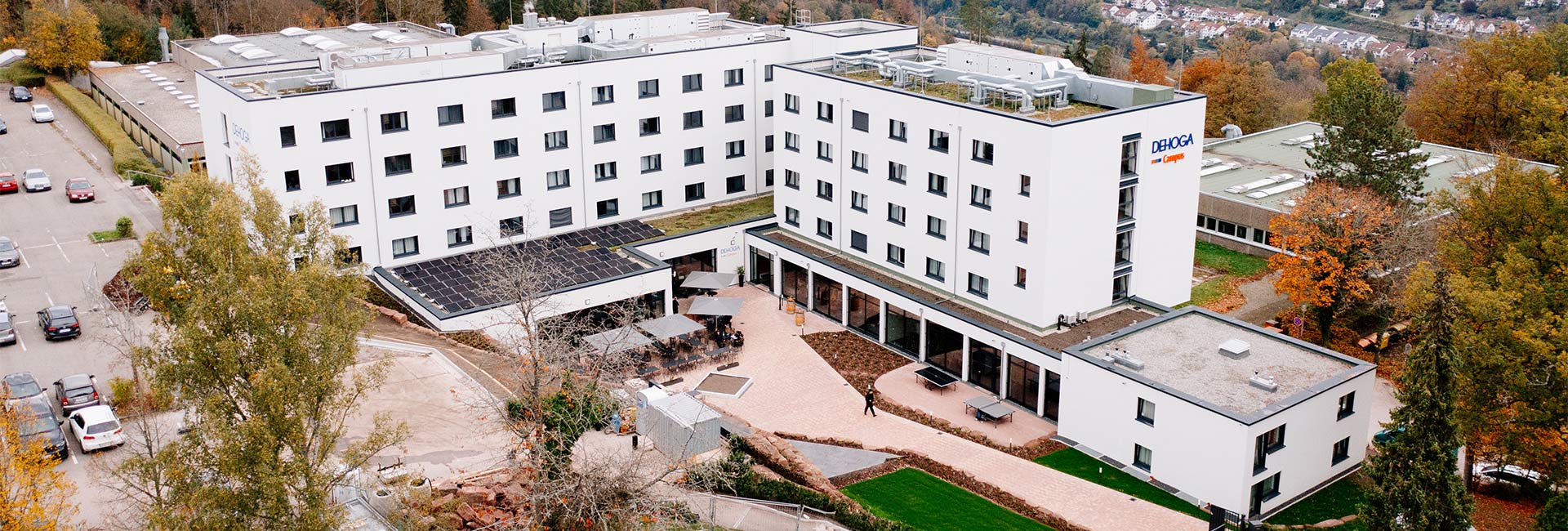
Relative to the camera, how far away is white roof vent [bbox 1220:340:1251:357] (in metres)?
42.8

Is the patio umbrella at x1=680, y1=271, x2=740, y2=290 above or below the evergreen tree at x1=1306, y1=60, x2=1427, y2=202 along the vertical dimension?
below

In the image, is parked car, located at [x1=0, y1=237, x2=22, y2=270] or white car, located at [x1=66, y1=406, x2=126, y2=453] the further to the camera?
parked car, located at [x1=0, y1=237, x2=22, y2=270]

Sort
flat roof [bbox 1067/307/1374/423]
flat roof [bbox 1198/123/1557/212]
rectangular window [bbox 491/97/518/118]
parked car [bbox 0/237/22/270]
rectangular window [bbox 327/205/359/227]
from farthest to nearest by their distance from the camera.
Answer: flat roof [bbox 1198/123/1557/212] → parked car [bbox 0/237/22/270] → rectangular window [bbox 491/97/518/118] → rectangular window [bbox 327/205/359/227] → flat roof [bbox 1067/307/1374/423]

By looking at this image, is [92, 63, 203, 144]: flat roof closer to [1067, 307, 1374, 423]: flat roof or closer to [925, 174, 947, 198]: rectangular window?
[925, 174, 947, 198]: rectangular window

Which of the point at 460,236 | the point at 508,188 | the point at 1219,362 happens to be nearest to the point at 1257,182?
the point at 1219,362

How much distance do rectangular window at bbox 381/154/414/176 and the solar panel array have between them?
4180mm

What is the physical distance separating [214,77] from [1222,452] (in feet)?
142

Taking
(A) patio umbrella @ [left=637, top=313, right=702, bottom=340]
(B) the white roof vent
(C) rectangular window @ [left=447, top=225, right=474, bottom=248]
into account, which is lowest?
(A) patio umbrella @ [left=637, top=313, right=702, bottom=340]

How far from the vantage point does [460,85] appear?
5403 cm

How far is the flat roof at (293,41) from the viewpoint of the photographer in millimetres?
82688

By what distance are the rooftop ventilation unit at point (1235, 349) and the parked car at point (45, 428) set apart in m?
36.8

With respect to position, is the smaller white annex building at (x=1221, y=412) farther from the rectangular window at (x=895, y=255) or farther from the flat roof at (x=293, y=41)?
the flat roof at (x=293, y=41)

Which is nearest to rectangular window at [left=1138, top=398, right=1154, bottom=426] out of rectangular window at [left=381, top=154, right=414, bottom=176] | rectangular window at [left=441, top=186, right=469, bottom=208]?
rectangular window at [left=441, top=186, right=469, bottom=208]

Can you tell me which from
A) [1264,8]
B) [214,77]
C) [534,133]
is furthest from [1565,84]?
[1264,8]
